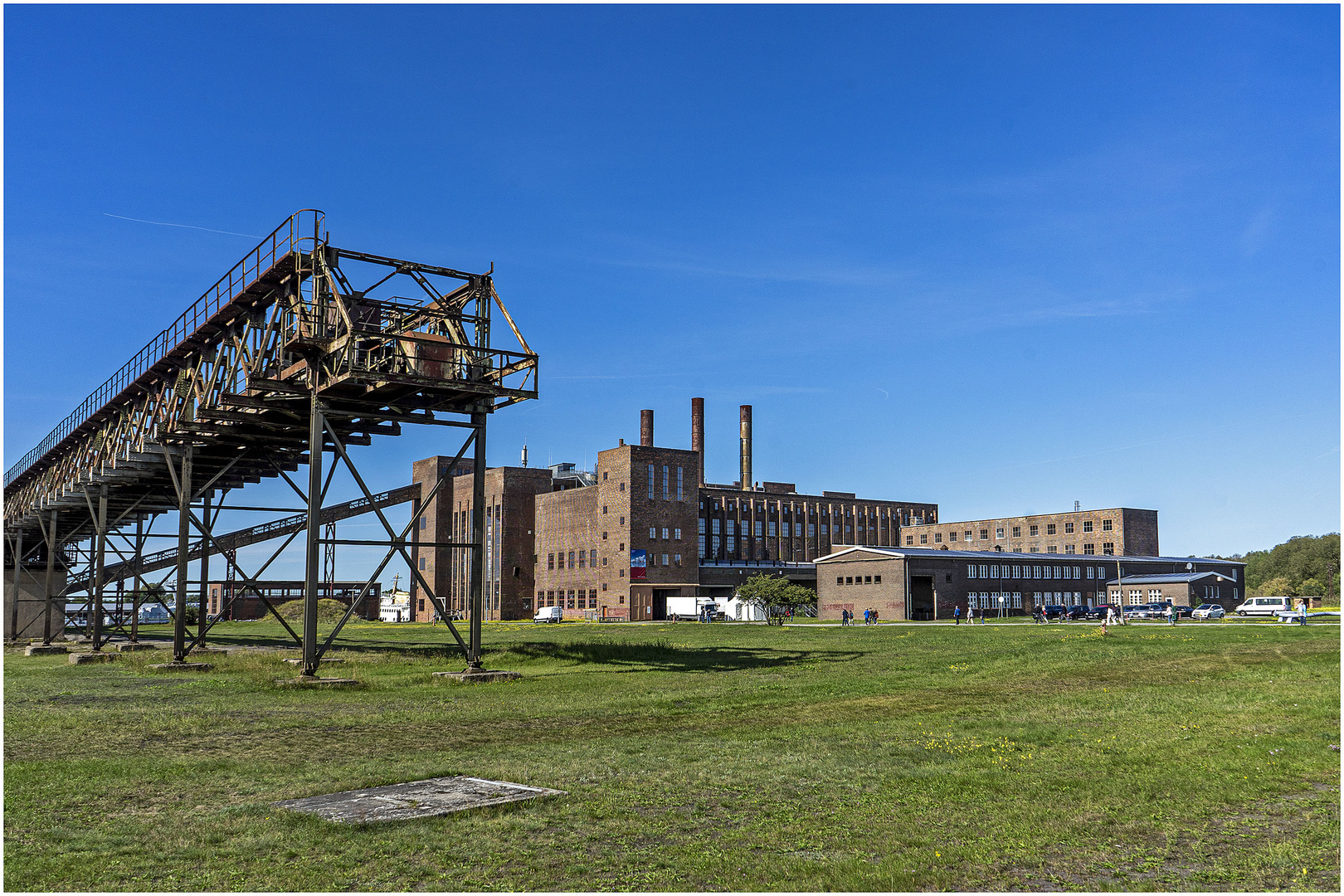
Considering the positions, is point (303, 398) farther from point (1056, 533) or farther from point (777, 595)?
point (1056, 533)

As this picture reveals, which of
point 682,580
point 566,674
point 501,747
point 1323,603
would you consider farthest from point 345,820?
point 1323,603

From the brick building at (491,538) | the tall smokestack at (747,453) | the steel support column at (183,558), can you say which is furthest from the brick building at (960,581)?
the steel support column at (183,558)

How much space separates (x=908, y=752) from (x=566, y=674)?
1335cm

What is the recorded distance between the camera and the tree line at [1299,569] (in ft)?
325

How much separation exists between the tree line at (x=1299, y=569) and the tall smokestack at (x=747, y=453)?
171 ft

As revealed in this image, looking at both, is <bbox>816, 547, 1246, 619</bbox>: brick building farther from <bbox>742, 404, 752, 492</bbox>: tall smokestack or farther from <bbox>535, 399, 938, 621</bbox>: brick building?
<bbox>742, 404, 752, 492</bbox>: tall smokestack

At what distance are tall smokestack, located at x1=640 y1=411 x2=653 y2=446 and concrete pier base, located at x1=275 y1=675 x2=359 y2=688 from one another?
249ft

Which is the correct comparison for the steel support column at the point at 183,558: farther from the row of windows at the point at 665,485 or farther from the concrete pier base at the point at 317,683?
the row of windows at the point at 665,485

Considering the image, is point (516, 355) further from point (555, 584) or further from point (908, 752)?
point (555, 584)

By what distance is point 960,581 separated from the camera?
7700 cm

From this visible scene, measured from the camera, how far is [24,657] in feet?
124

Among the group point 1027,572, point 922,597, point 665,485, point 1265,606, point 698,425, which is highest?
point 698,425

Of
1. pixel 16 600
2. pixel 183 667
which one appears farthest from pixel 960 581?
pixel 16 600

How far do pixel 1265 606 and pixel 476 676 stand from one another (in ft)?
193
